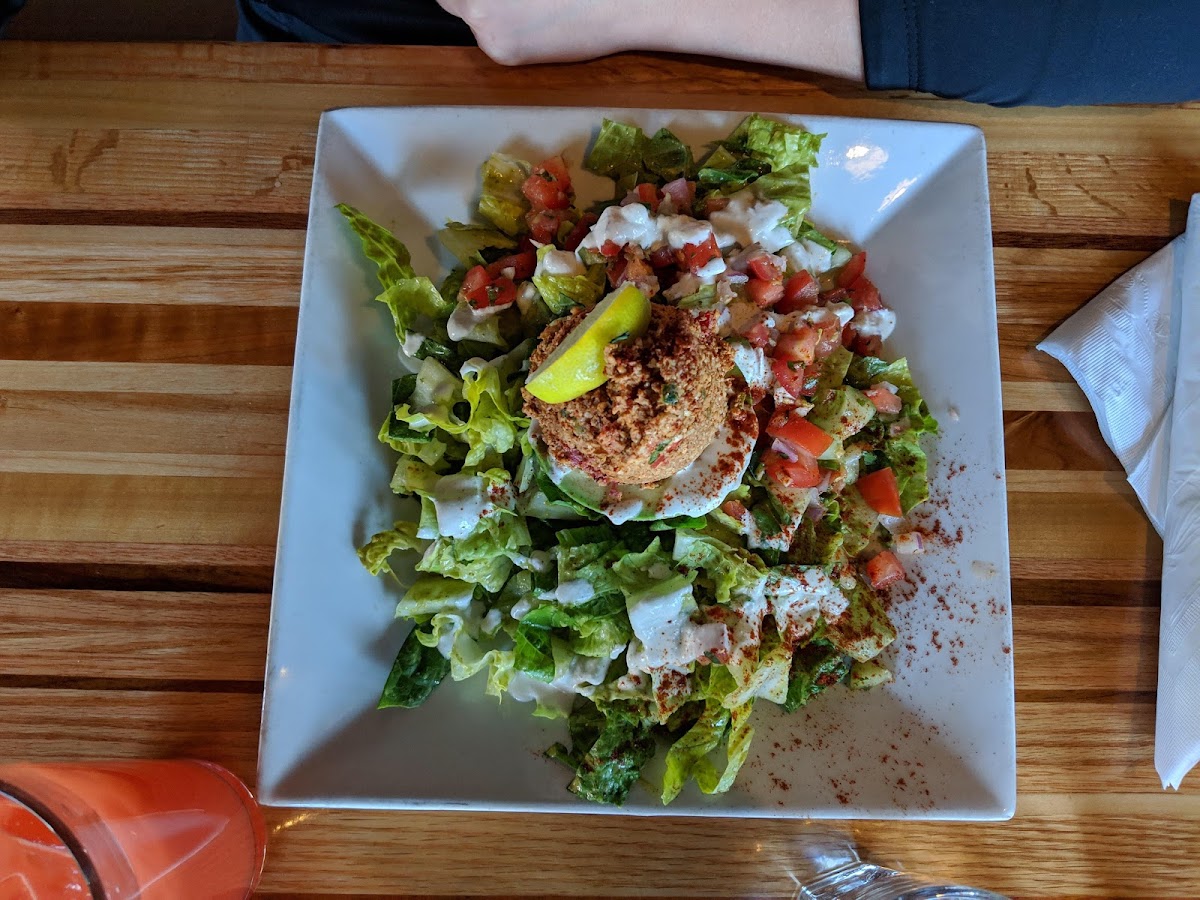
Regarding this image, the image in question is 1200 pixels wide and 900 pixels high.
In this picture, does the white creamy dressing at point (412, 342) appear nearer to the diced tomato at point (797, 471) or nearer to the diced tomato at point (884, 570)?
the diced tomato at point (797, 471)

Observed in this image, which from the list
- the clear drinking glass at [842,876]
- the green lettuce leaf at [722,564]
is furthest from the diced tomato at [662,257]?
the clear drinking glass at [842,876]

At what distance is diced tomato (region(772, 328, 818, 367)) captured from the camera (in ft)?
5.81

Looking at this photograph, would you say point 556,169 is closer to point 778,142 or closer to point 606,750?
point 778,142

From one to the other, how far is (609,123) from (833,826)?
1.71 meters

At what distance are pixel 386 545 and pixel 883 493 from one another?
1110 millimetres

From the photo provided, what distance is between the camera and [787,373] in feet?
5.81

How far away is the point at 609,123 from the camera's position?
1857mm

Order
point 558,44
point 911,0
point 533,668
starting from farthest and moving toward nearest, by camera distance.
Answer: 1. point 558,44
2. point 911,0
3. point 533,668

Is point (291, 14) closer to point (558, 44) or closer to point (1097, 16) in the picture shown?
point (558, 44)

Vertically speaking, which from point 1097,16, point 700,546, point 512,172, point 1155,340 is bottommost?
point 700,546

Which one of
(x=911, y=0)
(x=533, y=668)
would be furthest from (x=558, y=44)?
(x=533, y=668)

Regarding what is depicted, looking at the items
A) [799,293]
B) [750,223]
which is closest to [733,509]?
Result: [799,293]

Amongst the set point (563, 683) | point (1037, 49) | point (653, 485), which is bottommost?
point (563, 683)

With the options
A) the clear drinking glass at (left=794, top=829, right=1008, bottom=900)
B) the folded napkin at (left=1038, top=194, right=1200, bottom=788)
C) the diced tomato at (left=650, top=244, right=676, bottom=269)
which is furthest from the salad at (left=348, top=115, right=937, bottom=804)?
the folded napkin at (left=1038, top=194, right=1200, bottom=788)
